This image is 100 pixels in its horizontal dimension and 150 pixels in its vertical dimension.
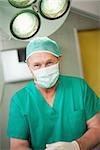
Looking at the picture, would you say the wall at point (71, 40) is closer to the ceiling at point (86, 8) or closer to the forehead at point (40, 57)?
the ceiling at point (86, 8)

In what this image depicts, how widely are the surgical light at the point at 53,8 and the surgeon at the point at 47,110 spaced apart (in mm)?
158

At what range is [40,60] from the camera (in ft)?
4.59

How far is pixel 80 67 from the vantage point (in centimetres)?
229

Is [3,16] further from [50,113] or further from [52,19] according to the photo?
[50,113]

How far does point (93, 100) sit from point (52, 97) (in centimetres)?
22

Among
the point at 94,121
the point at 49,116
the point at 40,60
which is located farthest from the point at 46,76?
the point at 94,121

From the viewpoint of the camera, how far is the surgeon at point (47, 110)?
1.42m

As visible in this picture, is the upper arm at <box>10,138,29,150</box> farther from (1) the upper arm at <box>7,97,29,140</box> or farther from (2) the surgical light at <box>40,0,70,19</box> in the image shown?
(2) the surgical light at <box>40,0,70,19</box>

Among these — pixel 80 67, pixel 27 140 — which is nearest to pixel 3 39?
pixel 80 67

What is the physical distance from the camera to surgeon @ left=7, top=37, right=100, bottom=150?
142cm

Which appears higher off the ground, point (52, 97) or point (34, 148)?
point (52, 97)

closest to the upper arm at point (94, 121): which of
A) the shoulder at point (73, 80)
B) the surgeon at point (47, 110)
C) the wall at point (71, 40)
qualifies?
the surgeon at point (47, 110)

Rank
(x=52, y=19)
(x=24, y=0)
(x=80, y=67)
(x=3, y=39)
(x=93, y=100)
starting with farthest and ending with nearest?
(x=80, y=67) → (x=3, y=39) → (x=93, y=100) → (x=52, y=19) → (x=24, y=0)

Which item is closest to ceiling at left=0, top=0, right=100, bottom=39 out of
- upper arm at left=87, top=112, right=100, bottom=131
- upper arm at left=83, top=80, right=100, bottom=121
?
upper arm at left=83, top=80, right=100, bottom=121
